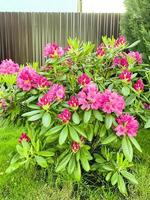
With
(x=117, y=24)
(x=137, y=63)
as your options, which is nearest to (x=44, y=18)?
(x=117, y=24)

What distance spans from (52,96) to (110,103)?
18.3 inches

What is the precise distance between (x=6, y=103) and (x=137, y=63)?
1320 millimetres

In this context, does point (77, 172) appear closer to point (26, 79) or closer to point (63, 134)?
point (63, 134)

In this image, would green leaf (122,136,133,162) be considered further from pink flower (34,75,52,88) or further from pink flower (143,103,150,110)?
pink flower (34,75,52,88)

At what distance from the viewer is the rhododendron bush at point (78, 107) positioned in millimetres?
2793

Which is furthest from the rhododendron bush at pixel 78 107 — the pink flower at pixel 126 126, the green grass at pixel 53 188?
the green grass at pixel 53 188

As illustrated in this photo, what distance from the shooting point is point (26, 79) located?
2906 millimetres

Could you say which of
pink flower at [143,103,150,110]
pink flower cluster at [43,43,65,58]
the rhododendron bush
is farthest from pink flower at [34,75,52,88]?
pink flower at [143,103,150,110]

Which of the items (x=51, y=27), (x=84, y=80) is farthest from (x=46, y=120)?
(x=51, y=27)

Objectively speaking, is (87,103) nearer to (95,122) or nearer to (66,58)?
(95,122)

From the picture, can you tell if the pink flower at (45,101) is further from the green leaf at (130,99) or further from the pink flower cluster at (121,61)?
the pink flower cluster at (121,61)

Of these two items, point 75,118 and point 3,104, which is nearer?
point 75,118

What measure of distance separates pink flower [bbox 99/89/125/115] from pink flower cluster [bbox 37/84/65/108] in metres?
0.33

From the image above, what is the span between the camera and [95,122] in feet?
9.73
